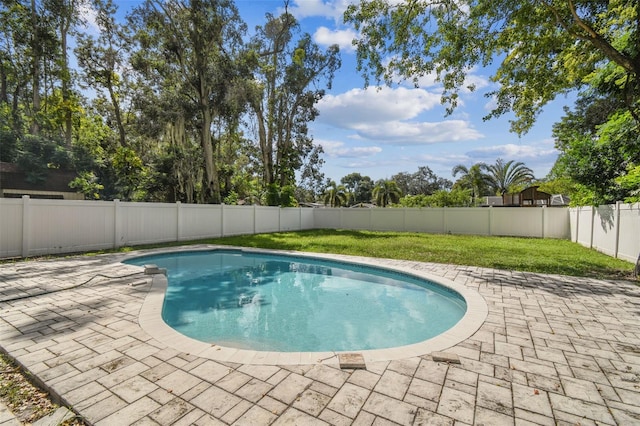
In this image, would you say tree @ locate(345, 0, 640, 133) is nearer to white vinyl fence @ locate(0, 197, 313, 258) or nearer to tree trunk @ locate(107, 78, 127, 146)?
white vinyl fence @ locate(0, 197, 313, 258)

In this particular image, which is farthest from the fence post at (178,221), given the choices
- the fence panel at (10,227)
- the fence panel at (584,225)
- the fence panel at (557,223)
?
the fence panel at (557,223)

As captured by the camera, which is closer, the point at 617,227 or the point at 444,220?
the point at 617,227

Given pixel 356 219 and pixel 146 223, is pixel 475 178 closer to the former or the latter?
pixel 356 219

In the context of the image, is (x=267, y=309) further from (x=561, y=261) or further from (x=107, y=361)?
(x=561, y=261)

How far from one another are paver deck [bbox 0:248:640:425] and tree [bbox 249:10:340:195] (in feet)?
56.5

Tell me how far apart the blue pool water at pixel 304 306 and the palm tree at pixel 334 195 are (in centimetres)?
2684

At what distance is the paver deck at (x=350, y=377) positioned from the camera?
1.91 metres

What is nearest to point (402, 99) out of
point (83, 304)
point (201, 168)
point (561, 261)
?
point (561, 261)

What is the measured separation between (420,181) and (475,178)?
23300mm

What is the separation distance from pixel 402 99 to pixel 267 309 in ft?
27.6

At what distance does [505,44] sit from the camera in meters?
7.39

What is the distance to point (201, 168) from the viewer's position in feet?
59.0

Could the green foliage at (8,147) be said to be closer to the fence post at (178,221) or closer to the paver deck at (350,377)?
the fence post at (178,221)

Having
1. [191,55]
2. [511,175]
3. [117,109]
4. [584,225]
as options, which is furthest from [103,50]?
[511,175]
